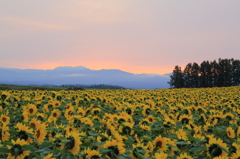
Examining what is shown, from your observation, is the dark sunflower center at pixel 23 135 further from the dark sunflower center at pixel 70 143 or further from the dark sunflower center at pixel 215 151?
the dark sunflower center at pixel 215 151

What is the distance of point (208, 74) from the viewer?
7950 cm

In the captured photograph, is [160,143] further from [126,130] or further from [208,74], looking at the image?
[208,74]

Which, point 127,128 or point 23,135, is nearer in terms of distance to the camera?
point 23,135

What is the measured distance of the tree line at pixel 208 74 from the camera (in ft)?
255

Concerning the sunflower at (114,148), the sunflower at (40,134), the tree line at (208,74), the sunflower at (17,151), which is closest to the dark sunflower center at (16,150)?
the sunflower at (17,151)

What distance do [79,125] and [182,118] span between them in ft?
9.24

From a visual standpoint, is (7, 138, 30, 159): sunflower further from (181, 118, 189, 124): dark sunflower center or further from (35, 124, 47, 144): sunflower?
(181, 118, 189, 124): dark sunflower center

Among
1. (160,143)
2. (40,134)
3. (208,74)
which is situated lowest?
(160,143)

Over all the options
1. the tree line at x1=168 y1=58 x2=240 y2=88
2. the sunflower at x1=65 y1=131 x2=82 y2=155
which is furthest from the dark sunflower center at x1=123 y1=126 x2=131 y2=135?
the tree line at x1=168 y1=58 x2=240 y2=88

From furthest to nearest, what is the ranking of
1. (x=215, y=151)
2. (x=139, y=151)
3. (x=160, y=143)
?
(x=160, y=143), (x=215, y=151), (x=139, y=151)

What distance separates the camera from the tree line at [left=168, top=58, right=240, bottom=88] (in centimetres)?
7781

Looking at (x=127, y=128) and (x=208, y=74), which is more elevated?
(x=208, y=74)

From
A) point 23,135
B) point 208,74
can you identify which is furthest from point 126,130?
point 208,74

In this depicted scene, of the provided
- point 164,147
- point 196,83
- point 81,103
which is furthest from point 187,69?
point 164,147
